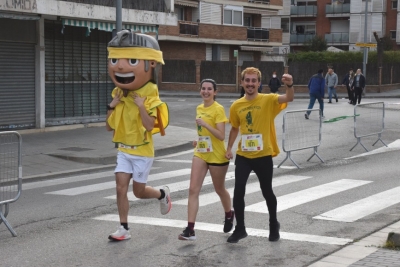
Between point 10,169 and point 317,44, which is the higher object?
point 317,44

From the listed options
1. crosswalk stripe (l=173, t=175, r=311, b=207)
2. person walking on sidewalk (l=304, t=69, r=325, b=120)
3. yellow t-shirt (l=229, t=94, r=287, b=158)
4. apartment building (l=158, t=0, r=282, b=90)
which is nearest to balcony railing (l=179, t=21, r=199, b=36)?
apartment building (l=158, t=0, r=282, b=90)

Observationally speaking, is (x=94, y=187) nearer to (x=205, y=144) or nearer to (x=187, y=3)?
(x=205, y=144)

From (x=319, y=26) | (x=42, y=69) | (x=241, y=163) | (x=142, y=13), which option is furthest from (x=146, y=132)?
(x=319, y=26)

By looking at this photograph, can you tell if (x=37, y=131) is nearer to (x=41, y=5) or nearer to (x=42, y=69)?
(x=42, y=69)

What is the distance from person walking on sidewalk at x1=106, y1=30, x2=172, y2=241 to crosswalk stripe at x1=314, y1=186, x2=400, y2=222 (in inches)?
104

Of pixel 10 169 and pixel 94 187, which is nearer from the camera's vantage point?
pixel 10 169

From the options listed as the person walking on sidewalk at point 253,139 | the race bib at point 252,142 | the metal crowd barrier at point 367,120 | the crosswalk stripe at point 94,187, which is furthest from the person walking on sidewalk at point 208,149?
the metal crowd barrier at point 367,120

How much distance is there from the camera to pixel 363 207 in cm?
1027

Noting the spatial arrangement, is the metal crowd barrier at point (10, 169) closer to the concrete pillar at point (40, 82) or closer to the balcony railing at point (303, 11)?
the concrete pillar at point (40, 82)

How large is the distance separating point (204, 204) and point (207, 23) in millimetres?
42733

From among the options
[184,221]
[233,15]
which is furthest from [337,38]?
[184,221]

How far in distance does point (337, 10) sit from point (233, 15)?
17.6 metres

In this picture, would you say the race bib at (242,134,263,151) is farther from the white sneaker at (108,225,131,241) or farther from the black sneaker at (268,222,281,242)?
the white sneaker at (108,225,131,241)

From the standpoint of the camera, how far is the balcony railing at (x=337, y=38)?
68.6m
